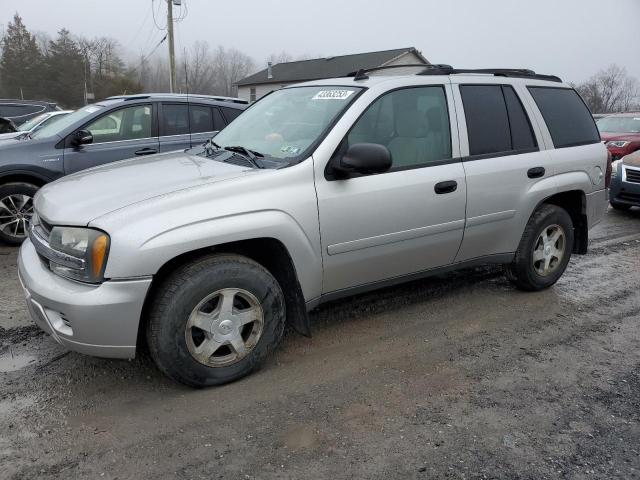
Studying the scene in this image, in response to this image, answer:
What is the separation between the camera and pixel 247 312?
316cm

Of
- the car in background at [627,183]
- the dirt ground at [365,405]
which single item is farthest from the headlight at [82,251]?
the car in background at [627,183]

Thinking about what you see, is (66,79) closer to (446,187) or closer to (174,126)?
(174,126)

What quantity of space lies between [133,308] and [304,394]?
1102 mm

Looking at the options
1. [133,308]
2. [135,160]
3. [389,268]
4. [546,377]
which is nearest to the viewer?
[133,308]

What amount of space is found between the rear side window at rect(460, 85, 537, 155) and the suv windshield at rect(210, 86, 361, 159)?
1.02 m

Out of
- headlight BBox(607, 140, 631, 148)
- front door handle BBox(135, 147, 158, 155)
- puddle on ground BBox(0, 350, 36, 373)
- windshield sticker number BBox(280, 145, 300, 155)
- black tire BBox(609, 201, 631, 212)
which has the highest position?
windshield sticker number BBox(280, 145, 300, 155)

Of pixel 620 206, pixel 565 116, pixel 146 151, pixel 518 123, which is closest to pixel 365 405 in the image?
pixel 518 123

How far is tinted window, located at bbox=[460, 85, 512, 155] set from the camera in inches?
162

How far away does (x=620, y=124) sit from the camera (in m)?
13.7

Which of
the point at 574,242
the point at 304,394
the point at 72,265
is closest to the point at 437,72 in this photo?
the point at 574,242

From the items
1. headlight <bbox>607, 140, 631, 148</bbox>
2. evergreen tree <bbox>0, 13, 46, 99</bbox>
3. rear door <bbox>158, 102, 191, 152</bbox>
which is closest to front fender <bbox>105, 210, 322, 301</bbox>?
rear door <bbox>158, 102, 191, 152</bbox>

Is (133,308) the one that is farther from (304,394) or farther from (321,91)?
(321,91)

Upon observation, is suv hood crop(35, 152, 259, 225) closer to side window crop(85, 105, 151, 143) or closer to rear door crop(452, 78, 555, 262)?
rear door crop(452, 78, 555, 262)

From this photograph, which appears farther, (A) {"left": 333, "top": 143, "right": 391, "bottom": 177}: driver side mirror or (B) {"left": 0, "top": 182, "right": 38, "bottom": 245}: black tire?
(B) {"left": 0, "top": 182, "right": 38, "bottom": 245}: black tire
